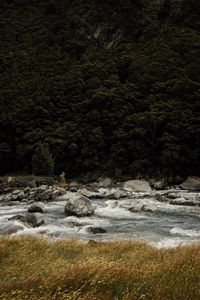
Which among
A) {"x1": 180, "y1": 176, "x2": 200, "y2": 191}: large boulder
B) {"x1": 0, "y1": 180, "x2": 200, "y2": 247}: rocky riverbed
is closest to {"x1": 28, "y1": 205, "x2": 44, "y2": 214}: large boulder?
{"x1": 0, "y1": 180, "x2": 200, "y2": 247}: rocky riverbed

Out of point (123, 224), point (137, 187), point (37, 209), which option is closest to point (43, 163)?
point (137, 187)

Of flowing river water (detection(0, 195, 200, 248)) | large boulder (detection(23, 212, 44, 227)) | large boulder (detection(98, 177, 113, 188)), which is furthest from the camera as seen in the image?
large boulder (detection(98, 177, 113, 188))

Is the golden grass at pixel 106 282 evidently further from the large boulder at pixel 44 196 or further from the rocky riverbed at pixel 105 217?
the large boulder at pixel 44 196

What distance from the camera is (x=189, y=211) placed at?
41.3 m

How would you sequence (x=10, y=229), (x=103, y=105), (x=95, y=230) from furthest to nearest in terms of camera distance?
(x=103, y=105)
(x=10, y=229)
(x=95, y=230)

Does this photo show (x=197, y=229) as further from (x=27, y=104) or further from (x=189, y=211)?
(x=27, y=104)

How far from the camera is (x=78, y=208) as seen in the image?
37500mm

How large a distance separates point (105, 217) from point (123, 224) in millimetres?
3768

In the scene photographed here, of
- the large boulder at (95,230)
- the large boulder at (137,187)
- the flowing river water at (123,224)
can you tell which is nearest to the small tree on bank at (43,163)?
the large boulder at (137,187)

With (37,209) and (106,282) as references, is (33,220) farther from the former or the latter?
(106,282)

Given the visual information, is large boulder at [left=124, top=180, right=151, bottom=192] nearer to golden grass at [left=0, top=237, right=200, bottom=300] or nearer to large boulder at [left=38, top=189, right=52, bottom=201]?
large boulder at [left=38, top=189, right=52, bottom=201]

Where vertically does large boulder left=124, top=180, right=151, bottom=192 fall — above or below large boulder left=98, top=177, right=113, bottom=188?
above

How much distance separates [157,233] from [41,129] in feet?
215

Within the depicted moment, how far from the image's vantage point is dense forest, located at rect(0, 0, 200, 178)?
82.4 metres
